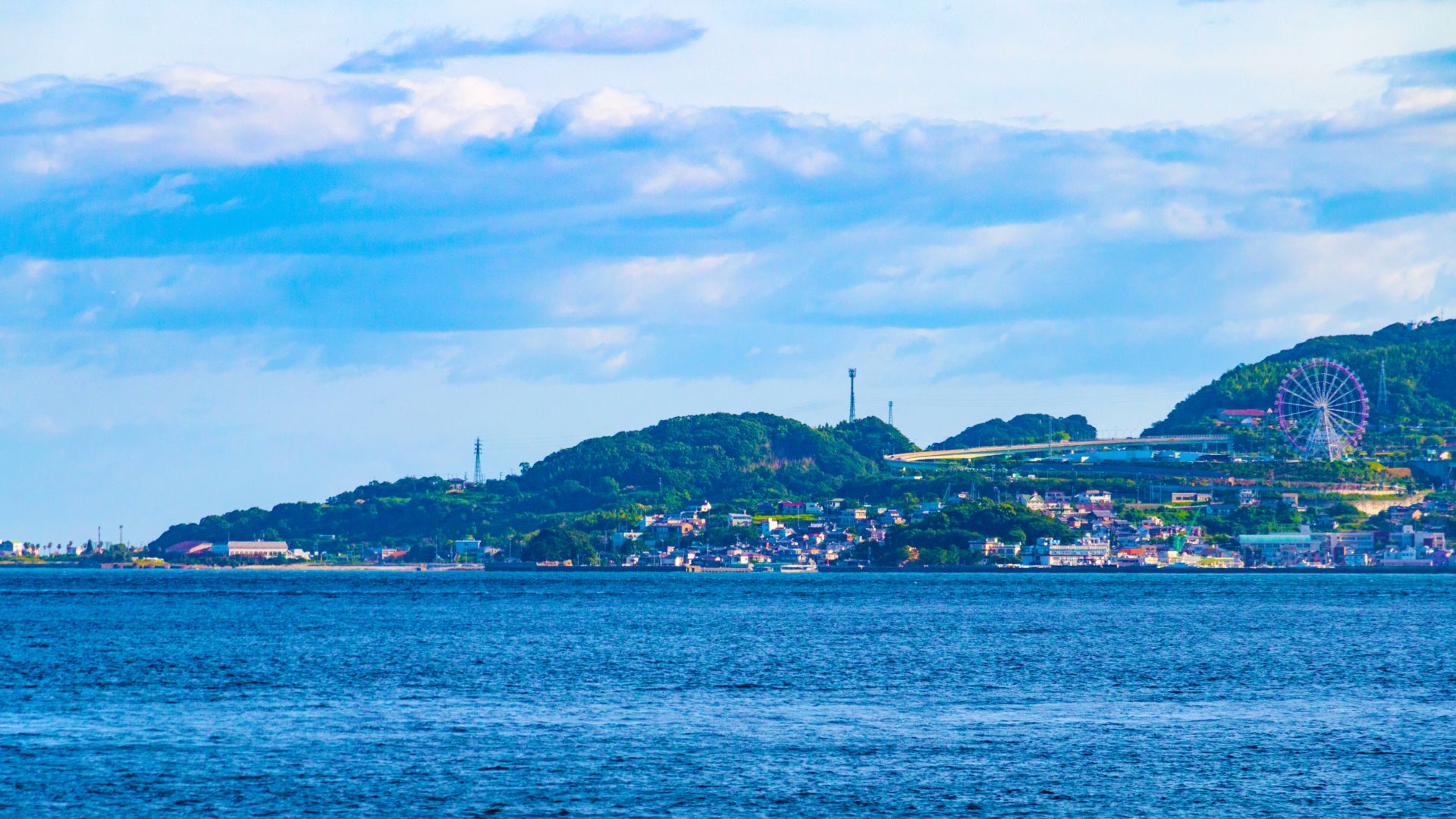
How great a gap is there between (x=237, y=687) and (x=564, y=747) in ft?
78.9

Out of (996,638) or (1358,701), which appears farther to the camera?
(996,638)

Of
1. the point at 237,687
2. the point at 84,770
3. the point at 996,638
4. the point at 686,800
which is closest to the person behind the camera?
the point at 686,800

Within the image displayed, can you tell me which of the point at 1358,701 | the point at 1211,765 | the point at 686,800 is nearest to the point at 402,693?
the point at 686,800

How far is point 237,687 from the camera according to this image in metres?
73.4

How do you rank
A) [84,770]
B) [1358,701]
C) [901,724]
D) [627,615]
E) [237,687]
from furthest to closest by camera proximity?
[627,615], [237,687], [1358,701], [901,724], [84,770]

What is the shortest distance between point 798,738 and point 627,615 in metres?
85.2

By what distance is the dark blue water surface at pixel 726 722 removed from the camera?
46625 mm

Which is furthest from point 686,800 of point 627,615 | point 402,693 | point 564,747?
point 627,615

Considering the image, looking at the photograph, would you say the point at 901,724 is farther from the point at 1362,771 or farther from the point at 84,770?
the point at 84,770

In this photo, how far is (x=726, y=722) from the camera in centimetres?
6141

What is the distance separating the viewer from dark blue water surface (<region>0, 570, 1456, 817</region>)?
46.6 meters

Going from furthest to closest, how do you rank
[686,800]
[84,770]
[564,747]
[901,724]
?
[901,724] → [564,747] → [84,770] → [686,800]

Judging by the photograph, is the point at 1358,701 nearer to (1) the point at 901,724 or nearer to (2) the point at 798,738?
(1) the point at 901,724

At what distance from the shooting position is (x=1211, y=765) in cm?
5175
